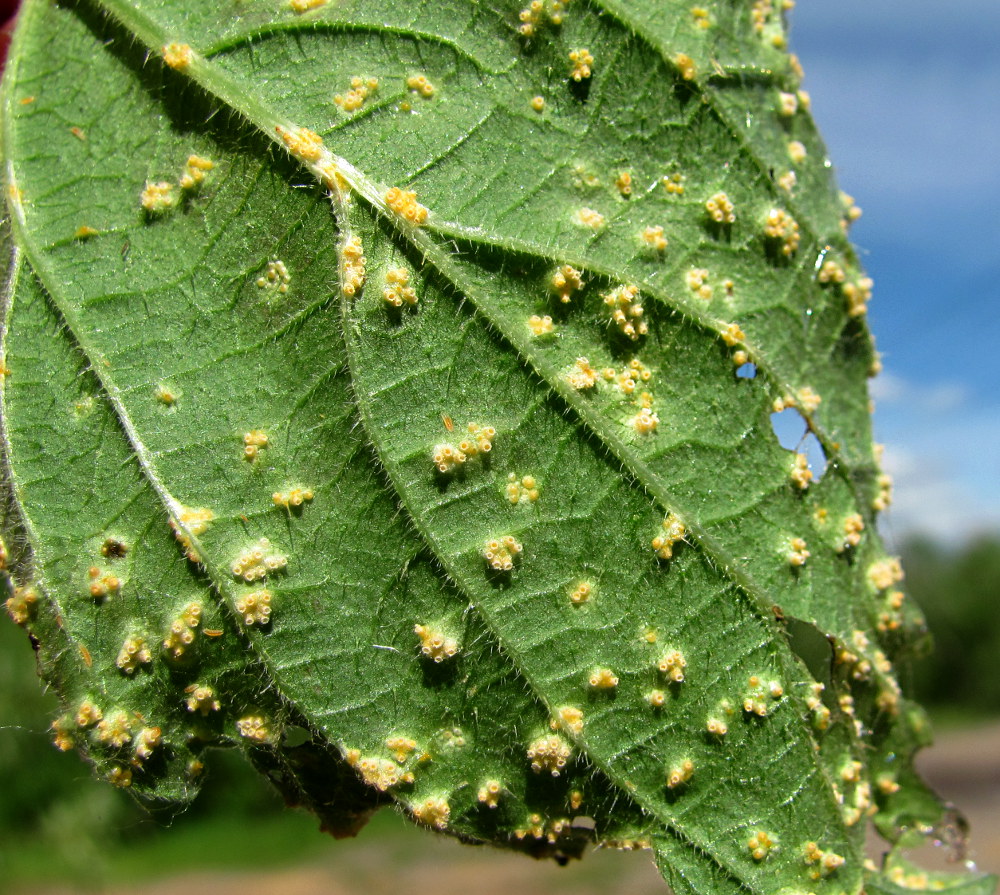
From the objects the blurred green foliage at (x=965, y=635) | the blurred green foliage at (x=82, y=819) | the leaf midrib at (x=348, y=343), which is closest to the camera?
the leaf midrib at (x=348, y=343)

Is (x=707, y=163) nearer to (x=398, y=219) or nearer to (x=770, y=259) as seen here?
(x=770, y=259)

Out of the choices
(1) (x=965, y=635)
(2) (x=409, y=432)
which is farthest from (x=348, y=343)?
(1) (x=965, y=635)

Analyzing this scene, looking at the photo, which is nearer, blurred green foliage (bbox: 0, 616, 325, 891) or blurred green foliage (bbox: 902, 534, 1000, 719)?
blurred green foliage (bbox: 0, 616, 325, 891)

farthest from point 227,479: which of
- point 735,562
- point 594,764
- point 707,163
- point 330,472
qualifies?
point 707,163

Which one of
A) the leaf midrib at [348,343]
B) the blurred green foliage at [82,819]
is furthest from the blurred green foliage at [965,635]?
the leaf midrib at [348,343]

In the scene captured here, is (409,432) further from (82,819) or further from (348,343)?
(82,819)

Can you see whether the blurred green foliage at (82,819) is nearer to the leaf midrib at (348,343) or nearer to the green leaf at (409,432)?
the green leaf at (409,432)

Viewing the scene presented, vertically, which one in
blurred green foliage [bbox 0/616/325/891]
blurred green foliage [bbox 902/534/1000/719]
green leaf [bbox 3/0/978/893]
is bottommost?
blurred green foliage [bbox 0/616/325/891]

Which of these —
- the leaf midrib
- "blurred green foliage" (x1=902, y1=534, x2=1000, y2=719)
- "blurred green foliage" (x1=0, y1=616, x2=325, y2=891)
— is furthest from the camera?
"blurred green foliage" (x1=902, y1=534, x2=1000, y2=719)

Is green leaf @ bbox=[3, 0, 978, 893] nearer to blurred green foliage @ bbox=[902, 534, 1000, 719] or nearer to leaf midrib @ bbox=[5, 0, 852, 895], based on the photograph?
leaf midrib @ bbox=[5, 0, 852, 895]

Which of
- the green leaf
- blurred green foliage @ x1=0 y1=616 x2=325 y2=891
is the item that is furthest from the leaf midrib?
blurred green foliage @ x1=0 y1=616 x2=325 y2=891
